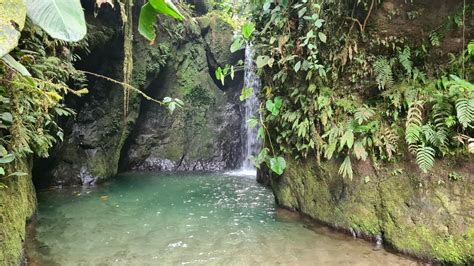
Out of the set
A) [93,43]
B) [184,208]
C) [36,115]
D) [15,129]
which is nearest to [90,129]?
[93,43]

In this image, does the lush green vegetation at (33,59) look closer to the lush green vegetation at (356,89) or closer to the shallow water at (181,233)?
the shallow water at (181,233)

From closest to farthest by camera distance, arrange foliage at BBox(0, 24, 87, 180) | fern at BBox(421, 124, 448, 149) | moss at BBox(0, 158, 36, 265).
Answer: foliage at BBox(0, 24, 87, 180)
moss at BBox(0, 158, 36, 265)
fern at BBox(421, 124, 448, 149)

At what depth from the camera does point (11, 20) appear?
76 cm

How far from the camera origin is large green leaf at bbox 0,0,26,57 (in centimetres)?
73

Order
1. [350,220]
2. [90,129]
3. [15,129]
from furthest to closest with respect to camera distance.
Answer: [90,129] → [350,220] → [15,129]

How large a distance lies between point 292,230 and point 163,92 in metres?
8.67

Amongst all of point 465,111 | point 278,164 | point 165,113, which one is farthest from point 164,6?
point 165,113

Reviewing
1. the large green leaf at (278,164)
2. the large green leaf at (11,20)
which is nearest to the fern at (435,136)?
the large green leaf at (278,164)

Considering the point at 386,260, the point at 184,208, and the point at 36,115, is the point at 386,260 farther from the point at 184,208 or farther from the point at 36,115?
the point at 36,115

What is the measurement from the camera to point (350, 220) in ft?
15.1

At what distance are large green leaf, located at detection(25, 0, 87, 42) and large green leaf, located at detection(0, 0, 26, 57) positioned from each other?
0.02 metres

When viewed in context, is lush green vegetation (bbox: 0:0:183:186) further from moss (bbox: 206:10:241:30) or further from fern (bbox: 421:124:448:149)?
moss (bbox: 206:10:241:30)

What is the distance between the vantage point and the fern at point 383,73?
13.7 ft

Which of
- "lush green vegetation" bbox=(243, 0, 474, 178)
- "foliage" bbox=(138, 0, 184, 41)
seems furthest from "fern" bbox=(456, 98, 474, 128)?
"foliage" bbox=(138, 0, 184, 41)
